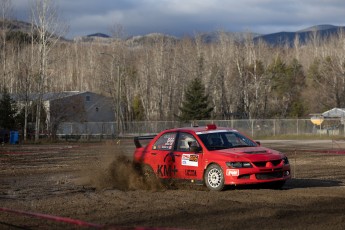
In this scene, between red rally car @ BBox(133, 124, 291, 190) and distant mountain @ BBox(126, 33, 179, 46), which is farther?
distant mountain @ BBox(126, 33, 179, 46)

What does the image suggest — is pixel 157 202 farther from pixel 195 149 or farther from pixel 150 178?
pixel 150 178

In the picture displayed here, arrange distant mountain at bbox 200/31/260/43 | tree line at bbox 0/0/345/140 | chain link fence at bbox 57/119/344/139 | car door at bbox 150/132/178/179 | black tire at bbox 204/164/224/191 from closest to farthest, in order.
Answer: black tire at bbox 204/164/224/191
car door at bbox 150/132/178/179
chain link fence at bbox 57/119/344/139
tree line at bbox 0/0/345/140
distant mountain at bbox 200/31/260/43

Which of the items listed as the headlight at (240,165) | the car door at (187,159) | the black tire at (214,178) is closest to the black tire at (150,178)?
the car door at (187,159)

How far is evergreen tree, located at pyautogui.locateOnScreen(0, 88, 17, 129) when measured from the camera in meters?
56.5

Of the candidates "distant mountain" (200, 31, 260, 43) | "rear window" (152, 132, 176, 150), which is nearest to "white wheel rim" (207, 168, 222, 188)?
"rear window" (152, 132, 176, 150)

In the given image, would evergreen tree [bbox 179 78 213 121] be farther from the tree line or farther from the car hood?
the car hood

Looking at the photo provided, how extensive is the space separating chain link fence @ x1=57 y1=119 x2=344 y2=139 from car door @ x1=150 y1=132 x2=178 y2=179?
141ft

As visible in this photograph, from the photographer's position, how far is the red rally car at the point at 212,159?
1212 cm

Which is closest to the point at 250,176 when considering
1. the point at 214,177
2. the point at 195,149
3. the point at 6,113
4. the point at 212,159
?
the point at 214,177

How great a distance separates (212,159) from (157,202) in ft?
6.62

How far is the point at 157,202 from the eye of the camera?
1111cm

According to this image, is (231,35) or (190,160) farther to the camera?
(231,35)

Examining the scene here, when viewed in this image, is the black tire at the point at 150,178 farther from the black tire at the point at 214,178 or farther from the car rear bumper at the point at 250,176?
the car rear bumper at the point at 250,176

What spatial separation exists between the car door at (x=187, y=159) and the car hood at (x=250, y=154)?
49 centimetres
